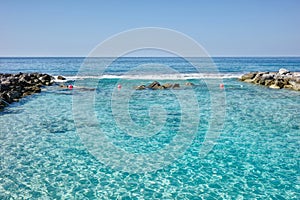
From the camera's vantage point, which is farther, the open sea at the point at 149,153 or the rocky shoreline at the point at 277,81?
the rocky shoreline at the point at 277,81

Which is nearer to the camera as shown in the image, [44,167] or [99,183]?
[99,183]

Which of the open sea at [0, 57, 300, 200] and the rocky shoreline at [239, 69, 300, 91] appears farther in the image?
the rocky shoreline at [239, 69, 300, 91]

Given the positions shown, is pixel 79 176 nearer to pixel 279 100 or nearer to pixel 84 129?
pixel 84 129

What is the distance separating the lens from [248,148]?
1107cm

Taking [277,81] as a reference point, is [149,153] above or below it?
below

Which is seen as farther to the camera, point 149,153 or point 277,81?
point 277,81

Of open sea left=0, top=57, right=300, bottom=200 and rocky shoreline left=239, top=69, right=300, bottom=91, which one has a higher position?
rocky shoreline left=239, top=69, right=300, bottom=91

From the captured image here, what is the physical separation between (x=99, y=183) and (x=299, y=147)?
783cm

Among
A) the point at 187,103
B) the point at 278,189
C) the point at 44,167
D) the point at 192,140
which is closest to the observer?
the point at 278,189

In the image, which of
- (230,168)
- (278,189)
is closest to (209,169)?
(230,168)

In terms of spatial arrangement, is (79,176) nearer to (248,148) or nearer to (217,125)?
(248,148)

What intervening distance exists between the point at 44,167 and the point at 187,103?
13729mm

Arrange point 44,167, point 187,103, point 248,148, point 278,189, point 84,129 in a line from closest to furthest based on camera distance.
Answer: point 278,189, point 44,167, point 248,148, point 84,129, point 187,103

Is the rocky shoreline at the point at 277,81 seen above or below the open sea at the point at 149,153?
above
